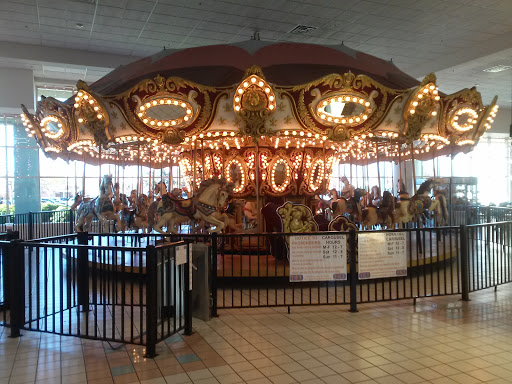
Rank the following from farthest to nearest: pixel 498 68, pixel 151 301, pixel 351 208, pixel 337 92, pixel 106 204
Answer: pixel 498 68 → pixel 106 204 → pixel 351 208 → pixel 337 92 → pixel 151 301

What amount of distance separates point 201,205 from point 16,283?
4034mm

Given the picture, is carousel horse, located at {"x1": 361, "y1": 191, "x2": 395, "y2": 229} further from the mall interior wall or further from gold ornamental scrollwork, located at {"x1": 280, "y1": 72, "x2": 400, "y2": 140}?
the mall interior wall

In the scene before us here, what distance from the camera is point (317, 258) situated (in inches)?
240

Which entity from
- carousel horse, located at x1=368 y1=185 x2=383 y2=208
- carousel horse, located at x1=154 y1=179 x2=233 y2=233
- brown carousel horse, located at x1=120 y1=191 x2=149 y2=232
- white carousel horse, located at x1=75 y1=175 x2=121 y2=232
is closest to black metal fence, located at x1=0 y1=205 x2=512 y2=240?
white carousel horse, located at x1=75 y1=175 x2=121 y2=232

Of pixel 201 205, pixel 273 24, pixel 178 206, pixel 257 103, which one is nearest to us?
pixel 257 103

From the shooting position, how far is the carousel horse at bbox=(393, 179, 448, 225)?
1030 centimetres

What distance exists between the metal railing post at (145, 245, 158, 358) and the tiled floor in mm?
155

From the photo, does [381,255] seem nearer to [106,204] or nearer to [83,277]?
[83,277]

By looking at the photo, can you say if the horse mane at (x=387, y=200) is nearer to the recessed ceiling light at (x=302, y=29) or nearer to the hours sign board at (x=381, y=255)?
the hours sign board at (x=381, y=255)

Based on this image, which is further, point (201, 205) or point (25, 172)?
point (25, 172)

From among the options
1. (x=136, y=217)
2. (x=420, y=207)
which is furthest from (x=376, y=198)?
(x=136, y=217)

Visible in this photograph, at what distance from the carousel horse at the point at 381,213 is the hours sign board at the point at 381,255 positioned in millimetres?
3654

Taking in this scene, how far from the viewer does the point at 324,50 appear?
9148mm

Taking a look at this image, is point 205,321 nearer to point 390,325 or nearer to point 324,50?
Result: point 390,325
